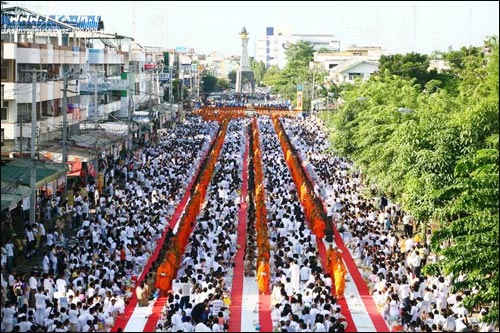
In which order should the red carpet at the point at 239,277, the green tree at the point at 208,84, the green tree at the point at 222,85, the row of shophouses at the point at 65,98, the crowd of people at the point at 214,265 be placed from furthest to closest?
1. the green tree at the point at 222,85
2. the green tree at the point at 208,84
3. the row of shophouses at the point at 65,98
4. the red carpet at the point at 239,277
5. the crowd of people at the point at 214,265

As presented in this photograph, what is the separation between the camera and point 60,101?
126 ft

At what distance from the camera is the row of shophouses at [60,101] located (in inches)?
1140

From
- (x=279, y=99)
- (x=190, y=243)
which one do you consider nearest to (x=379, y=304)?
(x=190, y=243)

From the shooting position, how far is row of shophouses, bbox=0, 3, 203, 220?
2895cm

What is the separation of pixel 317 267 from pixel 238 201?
12.6 metres

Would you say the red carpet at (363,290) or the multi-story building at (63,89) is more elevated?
the multi-story building at (63,89)

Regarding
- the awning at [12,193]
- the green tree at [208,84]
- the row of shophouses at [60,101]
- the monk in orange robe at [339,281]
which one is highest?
the green tree at [208,84]

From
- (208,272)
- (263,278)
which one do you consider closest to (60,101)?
(208,272)

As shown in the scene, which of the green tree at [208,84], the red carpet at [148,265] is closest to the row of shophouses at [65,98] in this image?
the red carpet at [148,265]

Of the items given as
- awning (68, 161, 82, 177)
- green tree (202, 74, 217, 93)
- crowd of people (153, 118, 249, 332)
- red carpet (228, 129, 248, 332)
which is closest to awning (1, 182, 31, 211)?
crowd of people (153, 118, 249, 332)

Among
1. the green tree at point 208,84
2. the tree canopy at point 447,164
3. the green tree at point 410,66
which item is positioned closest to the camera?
the tree canopy at point 447,164

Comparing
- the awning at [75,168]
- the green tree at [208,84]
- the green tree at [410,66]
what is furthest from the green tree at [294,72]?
the awning at [75,168]

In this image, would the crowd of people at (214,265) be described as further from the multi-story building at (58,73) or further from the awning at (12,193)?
the multi-story building at (58,73)

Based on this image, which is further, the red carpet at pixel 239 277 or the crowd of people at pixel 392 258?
the red carpet at pixel 239 277
